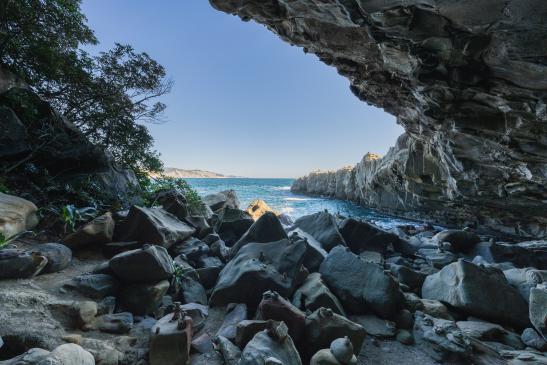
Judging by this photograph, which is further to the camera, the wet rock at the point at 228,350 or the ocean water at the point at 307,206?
the ocean water at the point at 307,206

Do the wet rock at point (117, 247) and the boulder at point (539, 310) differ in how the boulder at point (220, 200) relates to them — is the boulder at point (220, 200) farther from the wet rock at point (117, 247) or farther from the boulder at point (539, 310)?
the boulder at point (539, 310)

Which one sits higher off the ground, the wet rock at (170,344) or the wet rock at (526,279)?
the wet rock at (526,279)

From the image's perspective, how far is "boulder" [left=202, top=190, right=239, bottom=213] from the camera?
15.3 m

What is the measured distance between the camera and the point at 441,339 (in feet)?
12.3

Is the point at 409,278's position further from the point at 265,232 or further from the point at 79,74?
the point at 79,74

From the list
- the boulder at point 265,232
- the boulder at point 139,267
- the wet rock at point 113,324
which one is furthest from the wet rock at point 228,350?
the boulder at point 265,232

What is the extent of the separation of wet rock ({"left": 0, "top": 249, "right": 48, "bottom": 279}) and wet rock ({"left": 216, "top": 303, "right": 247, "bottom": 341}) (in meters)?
3.33

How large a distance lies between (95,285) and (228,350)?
2655 mm

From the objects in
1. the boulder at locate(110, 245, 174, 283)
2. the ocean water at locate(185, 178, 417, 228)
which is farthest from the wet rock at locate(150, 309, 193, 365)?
the ocean water at locate(185, 178, 417, 228)

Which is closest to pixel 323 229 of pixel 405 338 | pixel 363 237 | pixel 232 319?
pixel 363 237

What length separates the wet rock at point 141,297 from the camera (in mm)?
4066

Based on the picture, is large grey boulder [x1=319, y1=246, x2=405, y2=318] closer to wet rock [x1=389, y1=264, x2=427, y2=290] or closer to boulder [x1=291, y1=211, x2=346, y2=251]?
wet rock [x1=389, y1=264, x2=427, y2=290]

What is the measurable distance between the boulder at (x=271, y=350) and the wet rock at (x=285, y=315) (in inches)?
15.8

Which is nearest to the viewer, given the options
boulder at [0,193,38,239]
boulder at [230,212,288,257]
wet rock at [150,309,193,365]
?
wet rock at [150,309,193,365]
